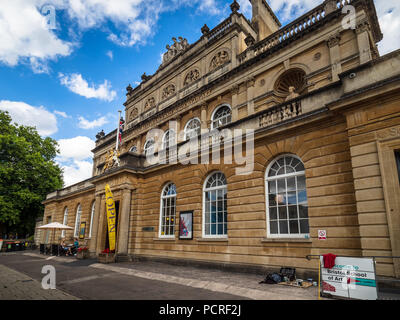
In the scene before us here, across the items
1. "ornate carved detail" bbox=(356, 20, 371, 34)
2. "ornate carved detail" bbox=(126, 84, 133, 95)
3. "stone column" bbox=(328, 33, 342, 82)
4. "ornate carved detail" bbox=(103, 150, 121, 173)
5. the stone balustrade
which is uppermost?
"ornate carved detail" bbox=(126, 84, 133, 95)

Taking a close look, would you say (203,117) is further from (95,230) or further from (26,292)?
(26,292)

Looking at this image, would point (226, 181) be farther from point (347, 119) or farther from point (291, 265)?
point (347, 119)

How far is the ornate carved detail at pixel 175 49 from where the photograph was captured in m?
24.0

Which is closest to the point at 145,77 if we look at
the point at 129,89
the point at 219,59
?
the point at 129,89

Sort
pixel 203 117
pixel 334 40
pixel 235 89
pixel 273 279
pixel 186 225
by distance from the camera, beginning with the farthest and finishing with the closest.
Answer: pixel 203 117 → pixel 235 89 → pixel 186 225 → pixel 334 40 → pixel 273 279

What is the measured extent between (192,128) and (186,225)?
8343 mm

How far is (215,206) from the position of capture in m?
13.2

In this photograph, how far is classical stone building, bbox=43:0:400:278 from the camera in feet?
26.2

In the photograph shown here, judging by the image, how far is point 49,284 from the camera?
8953 mm

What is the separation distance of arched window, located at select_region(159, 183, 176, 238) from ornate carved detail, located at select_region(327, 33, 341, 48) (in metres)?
11.5

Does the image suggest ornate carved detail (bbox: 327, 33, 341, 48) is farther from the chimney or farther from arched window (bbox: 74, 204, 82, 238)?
arched window (bbox: 74, 204, 82, 238)

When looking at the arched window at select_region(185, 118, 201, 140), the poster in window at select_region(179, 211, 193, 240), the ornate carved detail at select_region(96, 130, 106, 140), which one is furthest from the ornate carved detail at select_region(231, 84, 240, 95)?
the ornate carved detail at select_region(96, 130, 106, 140)

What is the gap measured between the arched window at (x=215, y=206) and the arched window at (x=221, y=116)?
5089 millimetres

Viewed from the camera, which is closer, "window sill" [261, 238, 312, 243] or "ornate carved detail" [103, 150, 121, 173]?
"window sill" [261, 238, 312, 243]
